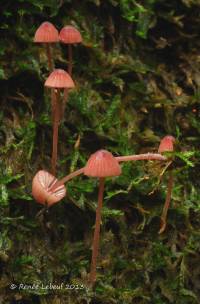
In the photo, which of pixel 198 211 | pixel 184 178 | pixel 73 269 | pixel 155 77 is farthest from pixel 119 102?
pixel 73 269

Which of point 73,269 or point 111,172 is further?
point 73,269

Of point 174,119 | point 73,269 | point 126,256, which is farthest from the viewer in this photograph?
point 174,119

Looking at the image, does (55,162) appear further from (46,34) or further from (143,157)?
(46,34)

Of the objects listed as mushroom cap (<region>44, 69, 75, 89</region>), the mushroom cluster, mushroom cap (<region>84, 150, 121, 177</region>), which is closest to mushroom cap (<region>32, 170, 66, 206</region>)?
the mushroom cluster

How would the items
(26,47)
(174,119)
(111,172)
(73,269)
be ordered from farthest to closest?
(174,119) → (26,47) → (73,269) → (111,172)

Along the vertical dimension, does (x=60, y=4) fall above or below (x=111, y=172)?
above

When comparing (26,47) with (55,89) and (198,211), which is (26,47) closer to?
(55,89)
